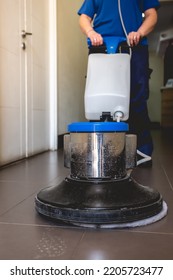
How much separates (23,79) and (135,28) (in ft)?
3.32

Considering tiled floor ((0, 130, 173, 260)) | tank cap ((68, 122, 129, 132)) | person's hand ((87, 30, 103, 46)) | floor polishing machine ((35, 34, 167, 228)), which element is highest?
person's hand ((87, 30, 103, 46))

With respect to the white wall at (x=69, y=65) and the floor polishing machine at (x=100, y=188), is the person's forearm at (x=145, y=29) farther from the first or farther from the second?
the white wall at (x=69, y=65)

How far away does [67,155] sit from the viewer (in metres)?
0.99

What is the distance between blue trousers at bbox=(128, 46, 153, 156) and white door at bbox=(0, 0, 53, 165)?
0.82m

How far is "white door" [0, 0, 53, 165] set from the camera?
75.7 inches

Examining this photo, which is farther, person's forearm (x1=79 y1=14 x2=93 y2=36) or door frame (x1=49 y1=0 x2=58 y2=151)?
door frame (x1=49 y1=0 x2=58 y2=151)

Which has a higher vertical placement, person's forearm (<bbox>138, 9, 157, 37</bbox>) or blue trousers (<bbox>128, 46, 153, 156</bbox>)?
person's forearm (<bbox>138, 9, 157, 37</bbox>)

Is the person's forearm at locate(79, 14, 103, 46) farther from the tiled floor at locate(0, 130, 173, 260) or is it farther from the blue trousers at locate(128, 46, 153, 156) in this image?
the tiled floor at locate(0, 130, 173, 260)

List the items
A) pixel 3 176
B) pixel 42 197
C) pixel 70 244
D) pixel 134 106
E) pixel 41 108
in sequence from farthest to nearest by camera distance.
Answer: pixel 41 108 → pixel 134 106 → pixel 3 176 → pixel 42 197 → pixel 70 244

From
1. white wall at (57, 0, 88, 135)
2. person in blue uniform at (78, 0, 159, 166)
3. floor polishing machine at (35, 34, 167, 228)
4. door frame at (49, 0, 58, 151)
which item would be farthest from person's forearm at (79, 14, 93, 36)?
white wall at (57, 0, 88, 135)

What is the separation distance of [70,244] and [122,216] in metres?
0.18

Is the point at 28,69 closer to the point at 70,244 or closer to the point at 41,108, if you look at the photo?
the point at 41,108

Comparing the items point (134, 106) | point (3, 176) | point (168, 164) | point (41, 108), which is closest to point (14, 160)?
point (3, 176)

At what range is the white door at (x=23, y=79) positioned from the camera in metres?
1.92
